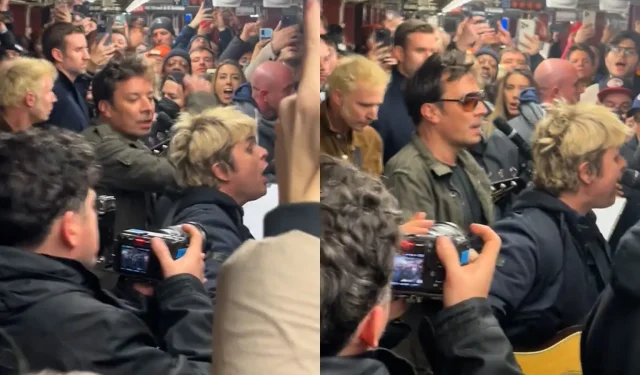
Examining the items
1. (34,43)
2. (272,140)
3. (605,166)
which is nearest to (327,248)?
(272,140)

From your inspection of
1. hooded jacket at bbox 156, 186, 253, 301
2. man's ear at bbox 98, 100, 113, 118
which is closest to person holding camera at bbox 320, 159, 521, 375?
hooded jacket at bbox 156, 186, 253, 301

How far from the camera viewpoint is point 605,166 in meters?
1.25

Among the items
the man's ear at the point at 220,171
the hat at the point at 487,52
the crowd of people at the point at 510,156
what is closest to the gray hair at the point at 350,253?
the crowd of people at the point at 510,156

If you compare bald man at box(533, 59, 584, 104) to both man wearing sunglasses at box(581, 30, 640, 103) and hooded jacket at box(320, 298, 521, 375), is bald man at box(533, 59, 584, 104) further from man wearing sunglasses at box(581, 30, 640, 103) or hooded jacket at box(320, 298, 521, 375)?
hooded jacket at box(320, 298, 521, 375)

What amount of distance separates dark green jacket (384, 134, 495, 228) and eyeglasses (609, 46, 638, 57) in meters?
0.25

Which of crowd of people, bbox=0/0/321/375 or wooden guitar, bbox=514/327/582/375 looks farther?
wooden guitar, bbox=514/327/582/375

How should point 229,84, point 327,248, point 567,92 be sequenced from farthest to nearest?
point 567,92 < point 229,84 < point 327,248

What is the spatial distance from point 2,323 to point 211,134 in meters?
0.32

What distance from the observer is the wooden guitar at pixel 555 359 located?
116 centimetres

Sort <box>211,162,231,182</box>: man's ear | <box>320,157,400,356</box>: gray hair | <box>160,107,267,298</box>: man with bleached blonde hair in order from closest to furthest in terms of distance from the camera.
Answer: <box>320,157,400,356</box>: gray hair < <box>160,107,267,298</box>: man with bleached blonde hair < <box>211,162,231,182</box>: man's ear

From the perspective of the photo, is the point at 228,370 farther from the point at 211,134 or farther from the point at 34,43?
the point at 34,43

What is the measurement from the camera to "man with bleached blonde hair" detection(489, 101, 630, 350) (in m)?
1.21

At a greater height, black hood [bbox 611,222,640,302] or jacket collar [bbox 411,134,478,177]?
jacket collar [bbox 411,134,478,177]

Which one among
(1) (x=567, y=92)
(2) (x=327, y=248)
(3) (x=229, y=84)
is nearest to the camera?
(2) (x=327, y=248)
